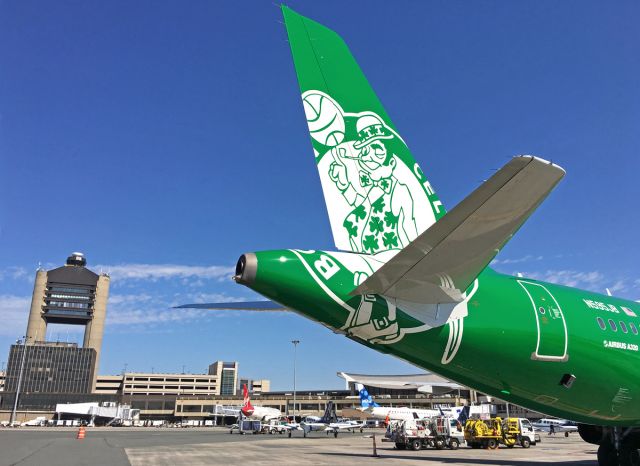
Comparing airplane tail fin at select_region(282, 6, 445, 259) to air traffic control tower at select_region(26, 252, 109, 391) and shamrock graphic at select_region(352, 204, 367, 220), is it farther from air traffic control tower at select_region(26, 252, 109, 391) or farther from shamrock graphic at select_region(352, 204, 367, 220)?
air traffic control tower at select_region(26, 252, 109, 391)

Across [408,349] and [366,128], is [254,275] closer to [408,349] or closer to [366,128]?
[408,349]

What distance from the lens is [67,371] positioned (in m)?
129

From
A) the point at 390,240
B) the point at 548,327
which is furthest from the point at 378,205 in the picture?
the point at 548,327

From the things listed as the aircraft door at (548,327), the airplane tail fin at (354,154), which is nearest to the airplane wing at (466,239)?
the airplane tail fin at (354,154)

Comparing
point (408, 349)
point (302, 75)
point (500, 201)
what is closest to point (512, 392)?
point (408, 349)

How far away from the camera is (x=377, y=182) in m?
8.22

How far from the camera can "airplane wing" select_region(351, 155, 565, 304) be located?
194 inches

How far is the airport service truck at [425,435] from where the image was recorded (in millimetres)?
30625

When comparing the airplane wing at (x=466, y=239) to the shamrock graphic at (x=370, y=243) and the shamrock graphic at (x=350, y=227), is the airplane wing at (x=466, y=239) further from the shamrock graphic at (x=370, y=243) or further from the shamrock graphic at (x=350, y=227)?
the shamrock graphic at (x=350, y=227)

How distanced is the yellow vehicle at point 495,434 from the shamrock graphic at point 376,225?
2784cm

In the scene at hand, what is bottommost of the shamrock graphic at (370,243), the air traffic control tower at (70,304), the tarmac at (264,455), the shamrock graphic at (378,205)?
the tarmac at (264,455)

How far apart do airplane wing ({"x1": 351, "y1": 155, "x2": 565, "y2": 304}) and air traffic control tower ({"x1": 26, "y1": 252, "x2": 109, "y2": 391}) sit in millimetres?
139409

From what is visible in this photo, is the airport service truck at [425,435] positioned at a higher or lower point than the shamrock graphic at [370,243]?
lower

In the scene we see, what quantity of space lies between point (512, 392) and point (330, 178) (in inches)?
199
